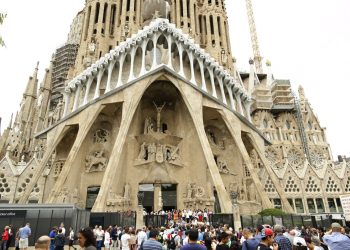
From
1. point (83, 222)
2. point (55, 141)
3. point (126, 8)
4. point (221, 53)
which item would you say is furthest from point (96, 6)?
point (83, 222)

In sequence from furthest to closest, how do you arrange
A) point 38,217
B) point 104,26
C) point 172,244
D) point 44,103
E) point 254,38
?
1. point 254,38
2. point 44,103
3. point 104,26
4. point 38,217
5. point 172,244

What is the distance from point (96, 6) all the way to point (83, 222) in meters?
29.3

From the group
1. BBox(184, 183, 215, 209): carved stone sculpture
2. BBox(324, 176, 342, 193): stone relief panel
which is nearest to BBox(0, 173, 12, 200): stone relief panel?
BBox(184, 183, 215, 209): carved stone sculpture

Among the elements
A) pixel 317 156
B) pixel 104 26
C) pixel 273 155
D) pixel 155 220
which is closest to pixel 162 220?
pixel 155 220

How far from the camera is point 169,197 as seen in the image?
25922mm

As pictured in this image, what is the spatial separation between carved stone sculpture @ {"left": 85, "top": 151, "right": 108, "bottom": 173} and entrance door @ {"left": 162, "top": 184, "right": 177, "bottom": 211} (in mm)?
6336

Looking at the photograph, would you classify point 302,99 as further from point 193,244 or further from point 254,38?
point 193,244

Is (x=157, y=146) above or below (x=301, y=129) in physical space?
below

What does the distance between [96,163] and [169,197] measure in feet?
26.1

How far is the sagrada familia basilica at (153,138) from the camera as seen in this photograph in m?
24.4

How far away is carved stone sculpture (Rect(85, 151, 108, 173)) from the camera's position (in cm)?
2617

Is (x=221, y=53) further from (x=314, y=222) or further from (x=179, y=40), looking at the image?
(x=314, y=222)

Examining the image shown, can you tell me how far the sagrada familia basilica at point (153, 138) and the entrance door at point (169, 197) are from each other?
0.34 feet

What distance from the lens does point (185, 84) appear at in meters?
25.8
